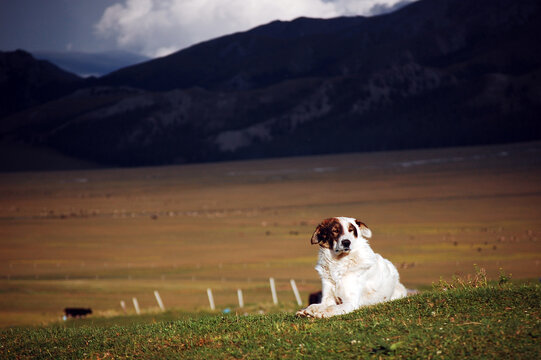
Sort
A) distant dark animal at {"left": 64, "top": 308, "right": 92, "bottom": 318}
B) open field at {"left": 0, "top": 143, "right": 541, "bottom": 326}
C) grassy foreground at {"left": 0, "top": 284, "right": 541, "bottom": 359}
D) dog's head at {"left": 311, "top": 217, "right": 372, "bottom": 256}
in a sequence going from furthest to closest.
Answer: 1. open field at {"left": 0, "top": 143, "right": 541, "bottom": 326}
2. distant dark animal at {"left": 64, "top": 308, "right": 92, "bottom": 318}
3. dog's head at {"left": 311, "top": 217, "right": 372, "bottom": 256}
4. grassy foreground at {"left": 0, "top": 284, "right": 541, "bottom": 359}

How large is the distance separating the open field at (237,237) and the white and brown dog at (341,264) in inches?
899

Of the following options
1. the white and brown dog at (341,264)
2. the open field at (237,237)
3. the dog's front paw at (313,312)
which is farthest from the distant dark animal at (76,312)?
the white and brown dog at (341,264)

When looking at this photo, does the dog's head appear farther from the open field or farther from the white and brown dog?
the open field

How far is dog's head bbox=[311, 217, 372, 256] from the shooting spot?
35.2 ft

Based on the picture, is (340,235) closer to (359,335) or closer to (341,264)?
(341,264)

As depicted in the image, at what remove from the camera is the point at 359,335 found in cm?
951

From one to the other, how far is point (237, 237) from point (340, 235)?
3131 inches

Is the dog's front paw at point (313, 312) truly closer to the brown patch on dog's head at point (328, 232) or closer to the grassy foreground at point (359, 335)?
the grassy foreground at point (359, 335)

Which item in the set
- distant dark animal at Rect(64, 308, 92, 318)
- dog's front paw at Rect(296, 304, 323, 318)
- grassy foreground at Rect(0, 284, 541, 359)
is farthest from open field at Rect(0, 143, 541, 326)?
dog's front paw at Rect(296, 304, 323, 318)

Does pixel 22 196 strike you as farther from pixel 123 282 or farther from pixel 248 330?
pixel 248 330

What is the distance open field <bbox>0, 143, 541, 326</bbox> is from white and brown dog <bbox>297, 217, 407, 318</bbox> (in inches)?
899

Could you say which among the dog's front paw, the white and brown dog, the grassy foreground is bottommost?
the grassy foreground

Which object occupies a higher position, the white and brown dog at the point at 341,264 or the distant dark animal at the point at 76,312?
the white and brown dog at the point at 341,264

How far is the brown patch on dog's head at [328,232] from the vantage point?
1080 cm
